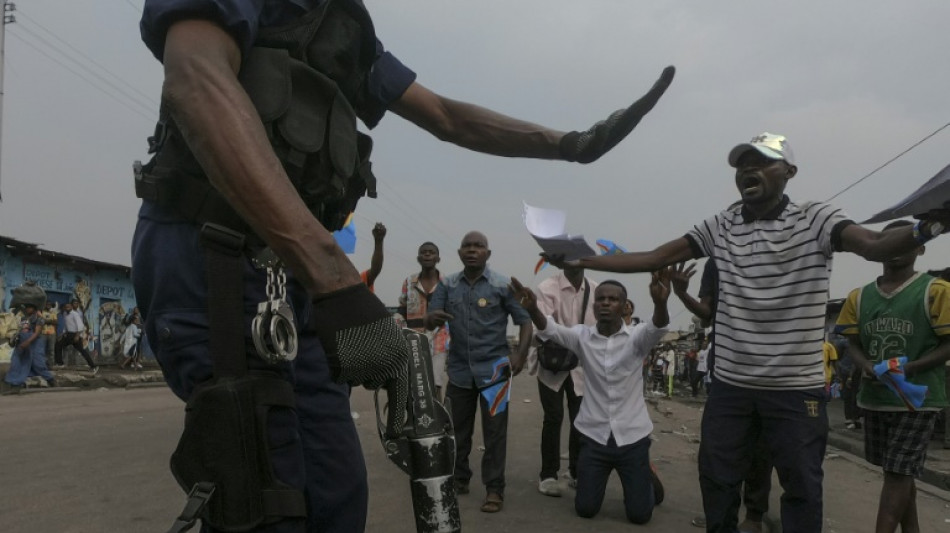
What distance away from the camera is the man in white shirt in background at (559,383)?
5691 millimetres

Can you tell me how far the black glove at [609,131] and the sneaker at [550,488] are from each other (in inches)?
158

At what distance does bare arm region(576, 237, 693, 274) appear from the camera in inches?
162

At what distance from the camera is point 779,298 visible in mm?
3527

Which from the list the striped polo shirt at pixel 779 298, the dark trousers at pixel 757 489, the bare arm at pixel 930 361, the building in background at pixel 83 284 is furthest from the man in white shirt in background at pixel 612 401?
the building in background at pixel 83 284

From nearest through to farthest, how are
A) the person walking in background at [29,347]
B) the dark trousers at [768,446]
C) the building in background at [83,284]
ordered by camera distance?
the dark trousers at [768,446] < the person walking in background at [29,347] < the building in background at [83,284]

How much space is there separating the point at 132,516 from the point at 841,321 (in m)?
4.56

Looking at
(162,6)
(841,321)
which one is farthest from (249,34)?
(841,321)

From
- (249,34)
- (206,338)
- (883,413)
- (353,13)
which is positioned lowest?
(883,413)

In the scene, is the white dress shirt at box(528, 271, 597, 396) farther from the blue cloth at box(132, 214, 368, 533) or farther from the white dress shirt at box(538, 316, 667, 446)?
the blue cloth at box(132, 214, 368, 533)

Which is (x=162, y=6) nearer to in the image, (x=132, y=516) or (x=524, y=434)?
(x=132, y=516)

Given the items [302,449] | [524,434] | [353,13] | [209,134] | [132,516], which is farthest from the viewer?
[524,434]

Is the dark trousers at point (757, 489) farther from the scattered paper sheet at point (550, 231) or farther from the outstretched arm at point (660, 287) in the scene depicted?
the scattered paper sheet at point (550, 231)

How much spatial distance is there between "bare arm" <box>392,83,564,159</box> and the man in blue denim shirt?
11.1ft

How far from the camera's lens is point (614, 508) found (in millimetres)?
5309
